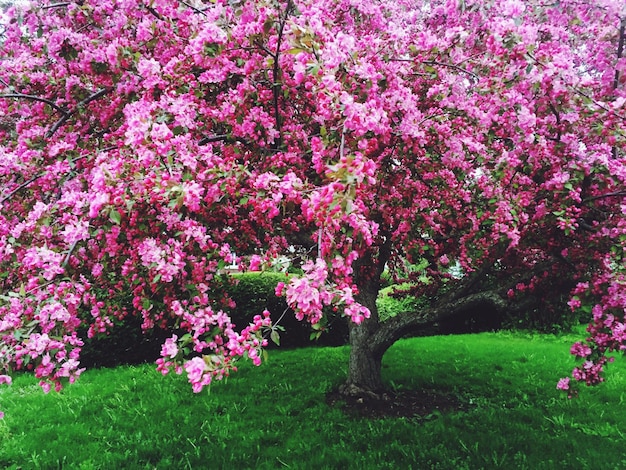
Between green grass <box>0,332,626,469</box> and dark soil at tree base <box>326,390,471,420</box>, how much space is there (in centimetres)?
18

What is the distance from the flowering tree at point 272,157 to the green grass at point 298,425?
1.28 m

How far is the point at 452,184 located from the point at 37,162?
161 inches

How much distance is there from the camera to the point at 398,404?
623 cm

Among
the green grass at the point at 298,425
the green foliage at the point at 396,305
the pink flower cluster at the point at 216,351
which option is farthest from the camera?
the green foliage at the point at 396,305

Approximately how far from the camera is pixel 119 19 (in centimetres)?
427

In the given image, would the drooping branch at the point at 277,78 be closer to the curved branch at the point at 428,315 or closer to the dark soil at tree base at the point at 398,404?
the curved branch at the point at 428,315

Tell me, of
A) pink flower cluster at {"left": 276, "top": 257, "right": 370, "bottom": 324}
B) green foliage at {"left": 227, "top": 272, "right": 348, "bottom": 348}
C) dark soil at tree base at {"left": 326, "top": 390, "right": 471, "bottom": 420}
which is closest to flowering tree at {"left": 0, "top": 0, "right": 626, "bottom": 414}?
pink flower cluster at {"left": 276, "top": 257, "right": 370, "bottom": 324}

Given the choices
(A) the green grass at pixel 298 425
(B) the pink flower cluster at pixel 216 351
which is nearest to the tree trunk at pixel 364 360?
(A) the green grass at pixel 298 425

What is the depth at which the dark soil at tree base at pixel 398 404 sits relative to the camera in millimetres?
5933

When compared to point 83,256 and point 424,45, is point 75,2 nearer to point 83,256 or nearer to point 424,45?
point 83,256

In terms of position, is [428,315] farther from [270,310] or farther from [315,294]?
[270,310]

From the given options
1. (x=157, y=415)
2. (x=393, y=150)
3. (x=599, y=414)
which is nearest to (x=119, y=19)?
(x=393, y=150)

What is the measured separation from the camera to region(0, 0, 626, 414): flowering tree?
9.49 feet

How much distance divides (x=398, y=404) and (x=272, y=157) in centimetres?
416
